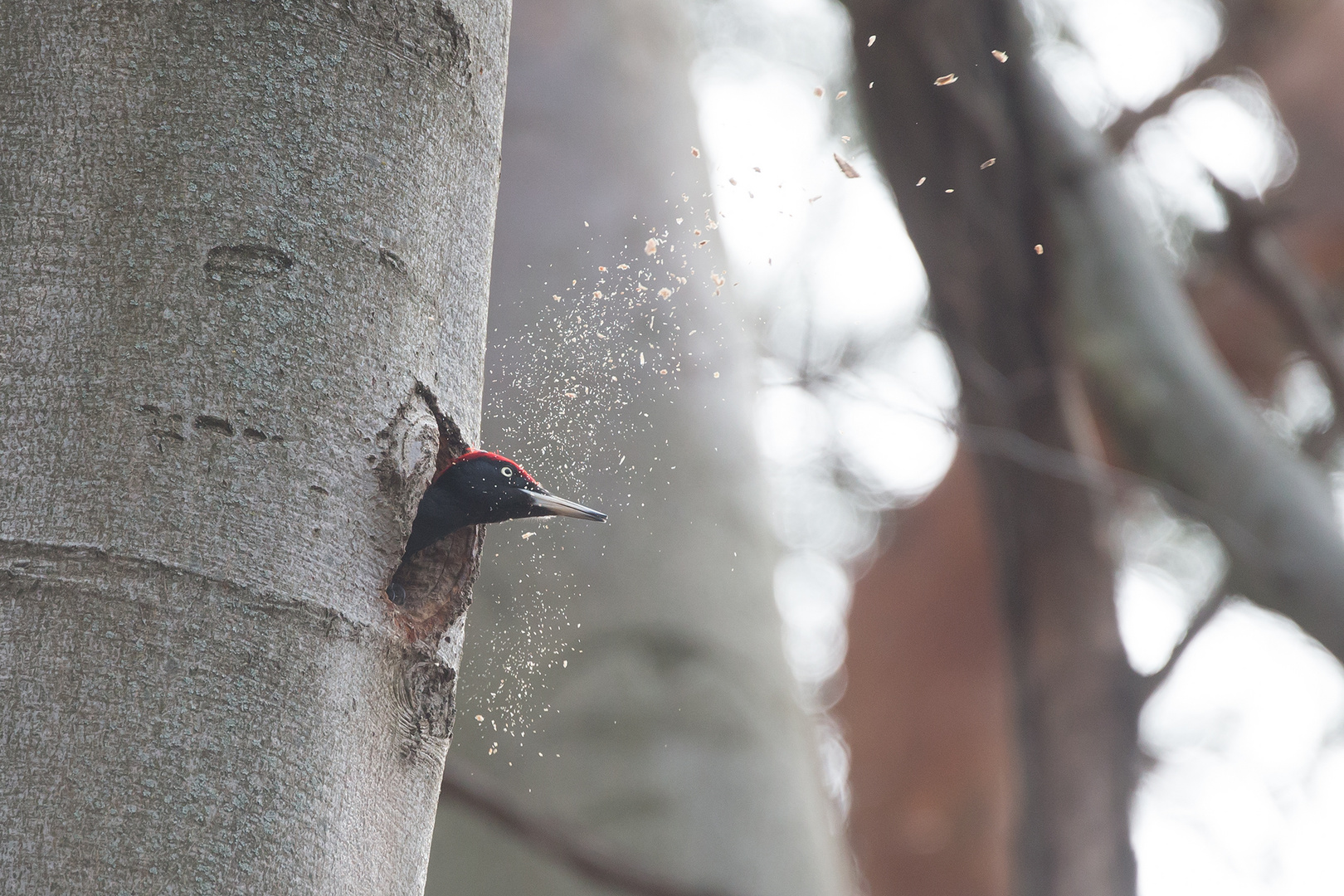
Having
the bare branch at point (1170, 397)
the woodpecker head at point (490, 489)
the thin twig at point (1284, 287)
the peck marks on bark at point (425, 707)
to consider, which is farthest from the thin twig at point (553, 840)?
the thin twig at point (1284, 287)

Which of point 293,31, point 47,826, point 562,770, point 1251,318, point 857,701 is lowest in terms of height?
point 857,701

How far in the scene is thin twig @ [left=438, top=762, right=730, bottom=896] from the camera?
6.95ft

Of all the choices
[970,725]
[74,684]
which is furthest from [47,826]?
[970,725]

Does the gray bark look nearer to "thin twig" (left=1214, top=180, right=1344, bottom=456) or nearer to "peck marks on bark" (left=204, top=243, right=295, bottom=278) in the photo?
"thin twig" (left=1214, top=180, right=1344, bottom=456)

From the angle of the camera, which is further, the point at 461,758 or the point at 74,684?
the point at 461,758

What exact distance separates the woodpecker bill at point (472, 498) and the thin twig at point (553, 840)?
1.20m

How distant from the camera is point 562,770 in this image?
274 cm

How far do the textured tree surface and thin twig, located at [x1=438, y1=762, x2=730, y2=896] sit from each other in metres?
1.43

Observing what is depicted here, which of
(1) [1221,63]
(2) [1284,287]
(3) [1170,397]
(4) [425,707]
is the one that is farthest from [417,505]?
(1) [1221,63]

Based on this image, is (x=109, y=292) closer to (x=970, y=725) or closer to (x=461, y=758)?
(x=461, y=758)

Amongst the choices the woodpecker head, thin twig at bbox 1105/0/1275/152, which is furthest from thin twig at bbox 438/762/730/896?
thin twig at bbox 1105/0/1275/152

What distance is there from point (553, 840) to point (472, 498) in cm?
153

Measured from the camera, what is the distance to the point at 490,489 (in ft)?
2.91

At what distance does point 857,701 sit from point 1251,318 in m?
3.43
